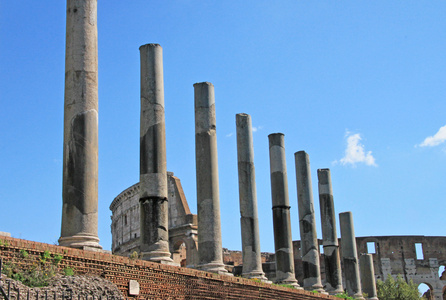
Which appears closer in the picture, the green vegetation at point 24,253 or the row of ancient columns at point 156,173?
the green vegetation at point 24,253

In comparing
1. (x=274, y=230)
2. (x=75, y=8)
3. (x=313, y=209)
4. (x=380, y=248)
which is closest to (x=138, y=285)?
(x=75, y=8)

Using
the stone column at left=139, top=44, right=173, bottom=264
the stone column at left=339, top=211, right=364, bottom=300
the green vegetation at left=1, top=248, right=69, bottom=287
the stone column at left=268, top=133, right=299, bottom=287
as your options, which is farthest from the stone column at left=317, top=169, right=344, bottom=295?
the green vegetation at left=1, top=248, right=69, bottom=287

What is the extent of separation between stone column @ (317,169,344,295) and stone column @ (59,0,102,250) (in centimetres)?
1356

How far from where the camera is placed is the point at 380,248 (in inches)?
1668

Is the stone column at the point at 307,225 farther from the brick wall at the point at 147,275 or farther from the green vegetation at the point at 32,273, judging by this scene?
the green vegetation at the point at 32,273

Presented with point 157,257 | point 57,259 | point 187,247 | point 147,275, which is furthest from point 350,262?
point 57,259

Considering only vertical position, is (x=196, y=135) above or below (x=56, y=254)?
above

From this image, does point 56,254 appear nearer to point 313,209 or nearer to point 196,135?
point 196,135

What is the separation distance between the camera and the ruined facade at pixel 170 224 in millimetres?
29688

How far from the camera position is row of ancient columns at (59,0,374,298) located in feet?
34.7

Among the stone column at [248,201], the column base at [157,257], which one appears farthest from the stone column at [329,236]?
the column base at [157,257]

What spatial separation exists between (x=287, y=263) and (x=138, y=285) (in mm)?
8790

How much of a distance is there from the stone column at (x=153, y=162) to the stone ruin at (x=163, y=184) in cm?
2

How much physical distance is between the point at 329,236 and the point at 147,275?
12626 millimetres
